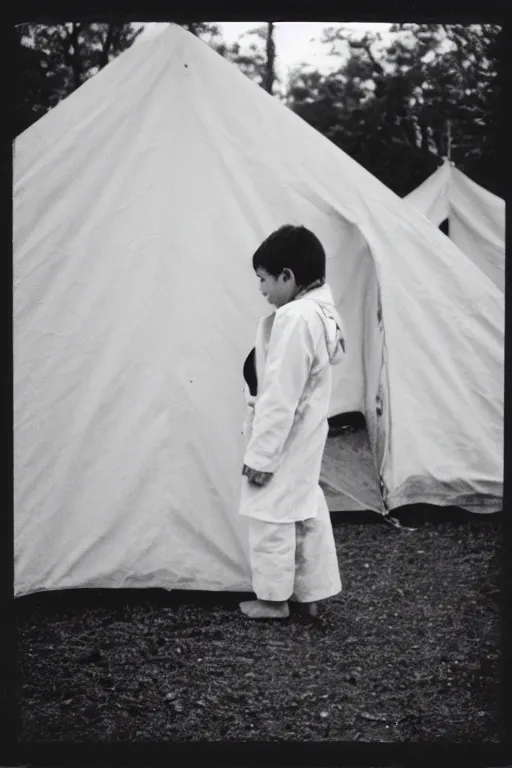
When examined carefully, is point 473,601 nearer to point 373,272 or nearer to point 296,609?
point 296,609

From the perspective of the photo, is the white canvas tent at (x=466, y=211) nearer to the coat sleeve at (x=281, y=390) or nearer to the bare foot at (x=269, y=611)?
the coat sleeve at (x=281, y=390)

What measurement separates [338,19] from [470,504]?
2689 mm

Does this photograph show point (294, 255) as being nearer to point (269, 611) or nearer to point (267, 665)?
point (269, 611)

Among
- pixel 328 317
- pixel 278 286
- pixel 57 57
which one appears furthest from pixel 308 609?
pixel 57 57

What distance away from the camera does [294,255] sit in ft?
9.78

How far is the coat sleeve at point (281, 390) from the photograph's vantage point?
2.88 metres

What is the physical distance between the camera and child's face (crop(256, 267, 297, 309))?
118 inches

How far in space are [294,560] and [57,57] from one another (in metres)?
1.86

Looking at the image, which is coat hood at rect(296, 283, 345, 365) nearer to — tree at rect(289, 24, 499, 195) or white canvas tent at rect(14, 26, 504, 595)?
white canvas tent at rect(14, 26, 504, 595)

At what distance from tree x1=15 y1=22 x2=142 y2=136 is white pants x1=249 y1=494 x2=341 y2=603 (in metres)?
1.55

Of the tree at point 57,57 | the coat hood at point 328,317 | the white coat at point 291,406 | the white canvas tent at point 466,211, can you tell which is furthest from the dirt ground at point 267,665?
the white canvas tent at point 466,211

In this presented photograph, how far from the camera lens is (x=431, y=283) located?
13.6ft

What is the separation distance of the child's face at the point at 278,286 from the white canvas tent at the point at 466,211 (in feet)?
12.8

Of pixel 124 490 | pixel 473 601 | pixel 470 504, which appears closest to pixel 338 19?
pixel 124 490
